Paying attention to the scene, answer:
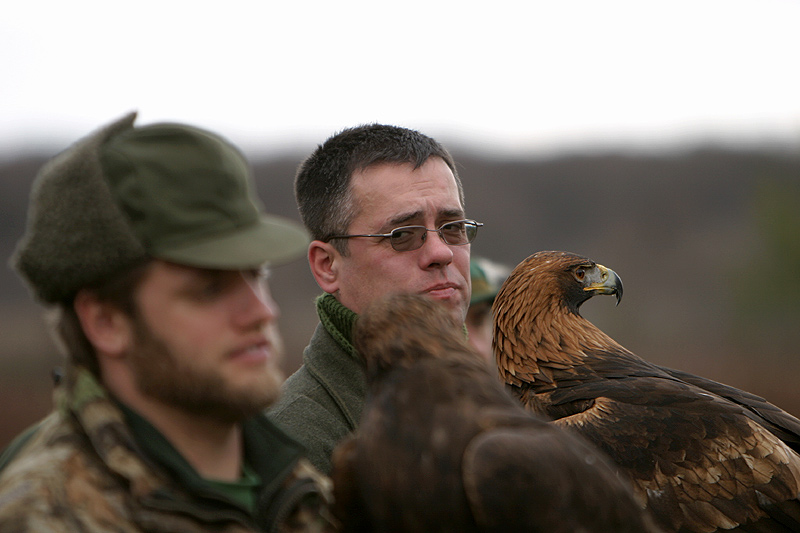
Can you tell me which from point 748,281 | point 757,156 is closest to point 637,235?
point 757,156

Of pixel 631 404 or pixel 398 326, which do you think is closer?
pixel 398 326

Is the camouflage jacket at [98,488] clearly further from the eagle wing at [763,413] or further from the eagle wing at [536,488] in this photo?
the eagle wing at [763,413]

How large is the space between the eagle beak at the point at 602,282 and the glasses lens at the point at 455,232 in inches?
80.8

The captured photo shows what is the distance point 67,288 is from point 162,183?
36 cm

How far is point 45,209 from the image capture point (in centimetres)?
204

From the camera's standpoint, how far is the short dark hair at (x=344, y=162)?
383cm

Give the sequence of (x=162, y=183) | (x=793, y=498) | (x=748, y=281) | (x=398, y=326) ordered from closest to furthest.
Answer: (x=162, y=183), (x=398, y=326), (x=793, y=498), (x=748, y=281)

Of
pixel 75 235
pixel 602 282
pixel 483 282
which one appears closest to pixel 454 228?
pixel 75 235

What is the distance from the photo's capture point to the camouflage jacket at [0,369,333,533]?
1793 mm

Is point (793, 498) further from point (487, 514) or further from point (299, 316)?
point (299, 316)

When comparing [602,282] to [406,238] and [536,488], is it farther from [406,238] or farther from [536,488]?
[536,488]

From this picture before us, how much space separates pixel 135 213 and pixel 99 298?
25 centimetres

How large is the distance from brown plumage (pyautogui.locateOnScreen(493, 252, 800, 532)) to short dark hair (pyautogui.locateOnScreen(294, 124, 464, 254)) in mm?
1558

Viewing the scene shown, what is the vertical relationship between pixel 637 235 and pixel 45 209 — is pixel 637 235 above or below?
below
